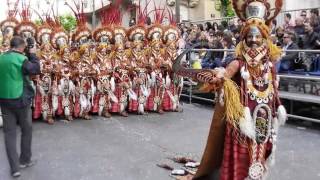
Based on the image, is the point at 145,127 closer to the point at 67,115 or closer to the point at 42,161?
the point at 67,115

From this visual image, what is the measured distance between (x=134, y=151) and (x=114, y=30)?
3.44 metres

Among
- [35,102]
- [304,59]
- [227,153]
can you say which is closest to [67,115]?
[35,102]

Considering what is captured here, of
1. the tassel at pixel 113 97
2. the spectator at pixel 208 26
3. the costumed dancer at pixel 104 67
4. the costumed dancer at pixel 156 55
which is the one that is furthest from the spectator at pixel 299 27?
the tassel at pixel 113 97

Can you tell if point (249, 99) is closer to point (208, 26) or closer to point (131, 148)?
point (131, 148)

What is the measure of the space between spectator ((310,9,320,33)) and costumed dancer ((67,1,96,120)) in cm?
432

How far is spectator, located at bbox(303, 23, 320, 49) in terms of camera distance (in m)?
8.66

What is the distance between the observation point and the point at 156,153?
675cm

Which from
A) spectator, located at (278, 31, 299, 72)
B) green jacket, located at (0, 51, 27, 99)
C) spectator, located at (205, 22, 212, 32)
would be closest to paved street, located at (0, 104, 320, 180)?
green jacket, located at (0, 51, 27, 99)

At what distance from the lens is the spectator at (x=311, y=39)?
8.66 m

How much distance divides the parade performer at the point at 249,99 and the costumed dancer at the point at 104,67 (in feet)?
16.9

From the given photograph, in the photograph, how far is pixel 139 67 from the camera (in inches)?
381

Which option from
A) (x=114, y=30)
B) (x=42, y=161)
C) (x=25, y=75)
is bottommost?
(x=42, y=161)

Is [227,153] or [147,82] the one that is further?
[147,82]

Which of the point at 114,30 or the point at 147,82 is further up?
the point at 114,30
